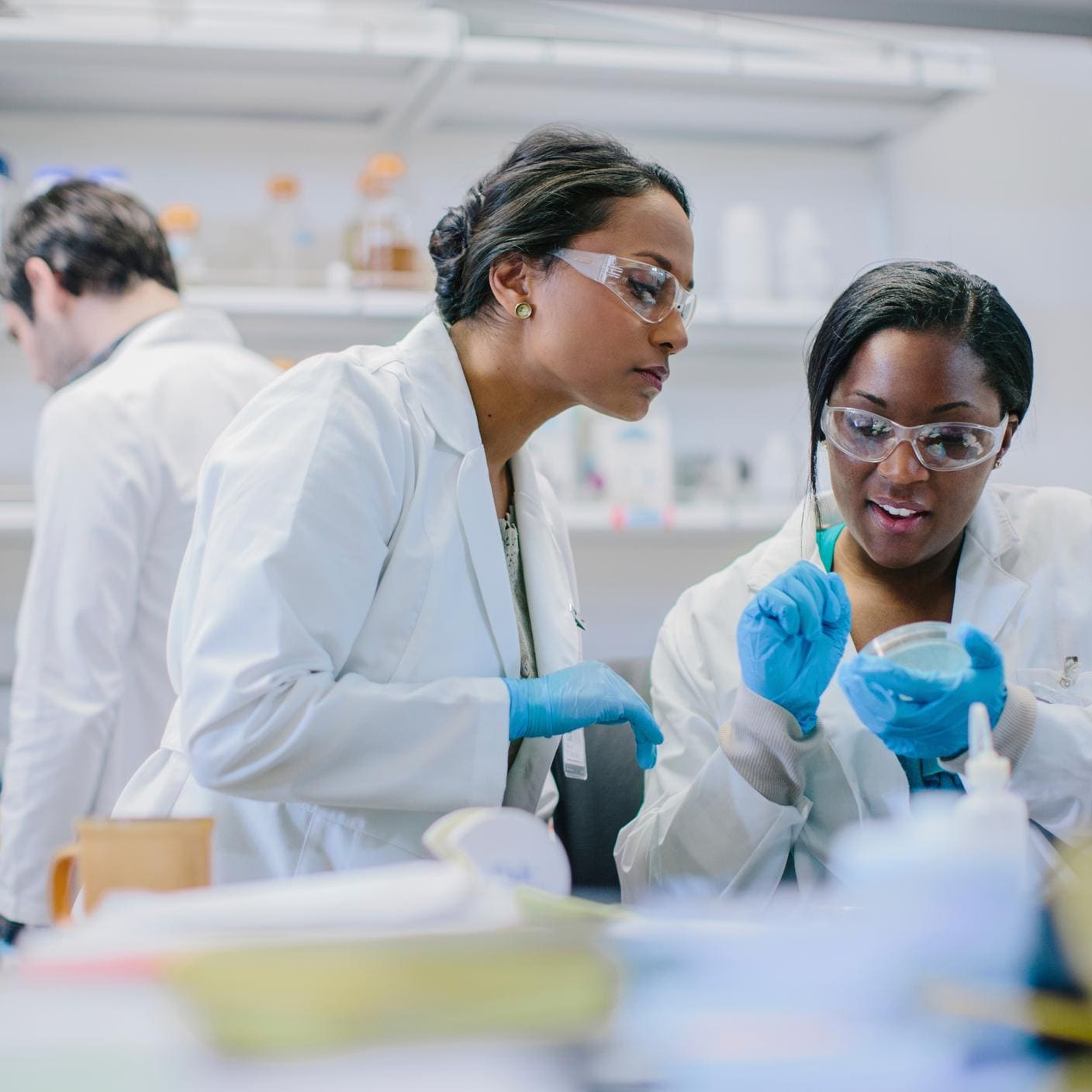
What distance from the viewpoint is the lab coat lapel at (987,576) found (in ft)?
5.14

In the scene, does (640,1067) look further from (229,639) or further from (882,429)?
(882,429)

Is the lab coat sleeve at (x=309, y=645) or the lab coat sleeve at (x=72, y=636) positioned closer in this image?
the lab coat sleeve at (x=309, y=645)

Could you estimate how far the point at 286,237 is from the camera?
2830 millimetres

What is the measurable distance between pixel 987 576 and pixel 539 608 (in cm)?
58

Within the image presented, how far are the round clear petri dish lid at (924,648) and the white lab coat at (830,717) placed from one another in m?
0.18

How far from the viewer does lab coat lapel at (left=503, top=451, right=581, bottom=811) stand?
1455 mm

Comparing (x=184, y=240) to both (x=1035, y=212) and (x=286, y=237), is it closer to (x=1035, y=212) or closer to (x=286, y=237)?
(x=286, y=237)

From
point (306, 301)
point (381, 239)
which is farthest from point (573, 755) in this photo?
point (381, 239)

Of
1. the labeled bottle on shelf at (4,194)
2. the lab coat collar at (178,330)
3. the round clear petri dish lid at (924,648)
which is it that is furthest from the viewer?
the labeled bottle on shelf at (4,194)

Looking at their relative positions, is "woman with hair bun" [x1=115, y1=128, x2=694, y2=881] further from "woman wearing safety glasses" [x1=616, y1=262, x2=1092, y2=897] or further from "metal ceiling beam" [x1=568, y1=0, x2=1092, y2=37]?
"metal ceiling beam" [x1=568, y1=0, x2=1092, y2=37]

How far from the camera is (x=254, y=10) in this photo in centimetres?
249

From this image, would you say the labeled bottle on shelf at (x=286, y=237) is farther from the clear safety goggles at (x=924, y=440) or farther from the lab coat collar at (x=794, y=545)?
the clear safety goggles at (x=924, y=440)

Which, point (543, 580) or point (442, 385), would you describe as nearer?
point (442, 385)

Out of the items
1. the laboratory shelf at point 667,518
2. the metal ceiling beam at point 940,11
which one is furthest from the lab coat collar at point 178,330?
the metal ceiling beam at point 940,11
